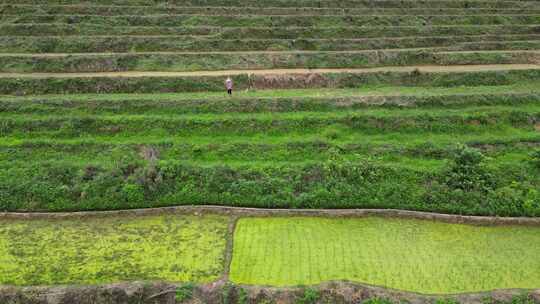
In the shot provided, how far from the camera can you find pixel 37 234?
14.6 meters

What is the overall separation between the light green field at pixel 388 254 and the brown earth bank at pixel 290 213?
268 mm

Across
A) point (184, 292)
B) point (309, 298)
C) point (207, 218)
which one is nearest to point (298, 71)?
point (207, 218)

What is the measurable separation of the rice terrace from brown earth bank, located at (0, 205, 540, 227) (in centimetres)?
8

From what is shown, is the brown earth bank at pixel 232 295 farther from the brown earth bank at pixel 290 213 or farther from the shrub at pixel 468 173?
the shrub at pixel 468 173

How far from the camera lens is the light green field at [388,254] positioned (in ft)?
42.2

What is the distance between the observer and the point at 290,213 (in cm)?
1580

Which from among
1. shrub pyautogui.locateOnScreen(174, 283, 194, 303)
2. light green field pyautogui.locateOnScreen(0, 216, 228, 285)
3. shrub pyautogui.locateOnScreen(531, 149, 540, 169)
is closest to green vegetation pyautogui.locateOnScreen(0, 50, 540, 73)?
shrub pyautogui.locateOnScreen(531, 149, 540, 169)

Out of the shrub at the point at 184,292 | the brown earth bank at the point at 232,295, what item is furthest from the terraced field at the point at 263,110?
the shrub at the point at 184,292

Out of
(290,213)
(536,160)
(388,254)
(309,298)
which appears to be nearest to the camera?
(309,298)

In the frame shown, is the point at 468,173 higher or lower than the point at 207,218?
higher

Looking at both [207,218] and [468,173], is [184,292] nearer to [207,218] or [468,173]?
[207,218]

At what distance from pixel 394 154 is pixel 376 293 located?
7.93 m

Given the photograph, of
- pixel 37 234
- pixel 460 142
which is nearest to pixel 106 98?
pixel 37 234

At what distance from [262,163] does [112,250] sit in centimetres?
693
